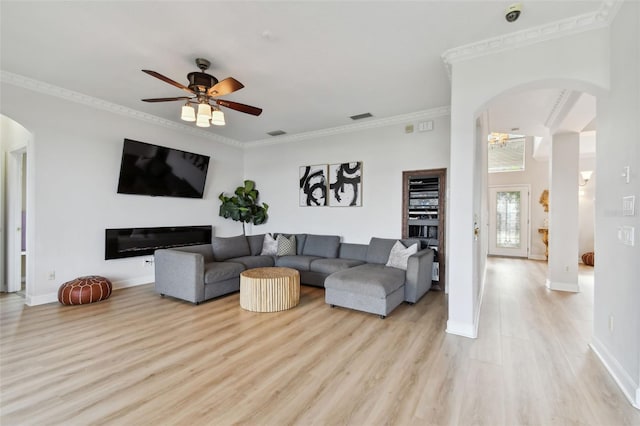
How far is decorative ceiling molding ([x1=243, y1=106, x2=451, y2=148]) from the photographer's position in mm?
4753

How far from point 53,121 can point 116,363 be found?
3.60 meters

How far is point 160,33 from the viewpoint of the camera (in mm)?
2742

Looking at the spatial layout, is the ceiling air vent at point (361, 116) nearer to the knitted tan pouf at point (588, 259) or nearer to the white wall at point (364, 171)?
the white wall at point (364, 171)

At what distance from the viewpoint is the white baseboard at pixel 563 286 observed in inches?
188

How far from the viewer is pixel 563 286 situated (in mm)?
4840

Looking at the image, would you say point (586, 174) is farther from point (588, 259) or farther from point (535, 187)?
point (588, 259)

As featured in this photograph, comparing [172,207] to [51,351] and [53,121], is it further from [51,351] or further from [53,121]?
[51,351]

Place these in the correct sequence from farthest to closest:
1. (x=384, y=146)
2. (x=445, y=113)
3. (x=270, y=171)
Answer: (x=270, y=171) → (x=384, y=146) → (x=445, y=113)

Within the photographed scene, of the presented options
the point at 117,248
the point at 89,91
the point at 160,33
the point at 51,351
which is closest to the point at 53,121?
the point at 89,91

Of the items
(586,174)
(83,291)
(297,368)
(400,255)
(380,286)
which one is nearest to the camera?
(297,368)

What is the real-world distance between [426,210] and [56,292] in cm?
561

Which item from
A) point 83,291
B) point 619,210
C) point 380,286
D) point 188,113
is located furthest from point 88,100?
point 619,210

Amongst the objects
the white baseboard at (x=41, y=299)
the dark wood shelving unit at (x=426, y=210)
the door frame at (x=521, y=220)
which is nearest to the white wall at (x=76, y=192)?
the white baseboard at (x=41, y=299)

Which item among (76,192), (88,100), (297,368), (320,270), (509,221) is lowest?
(297,368)
